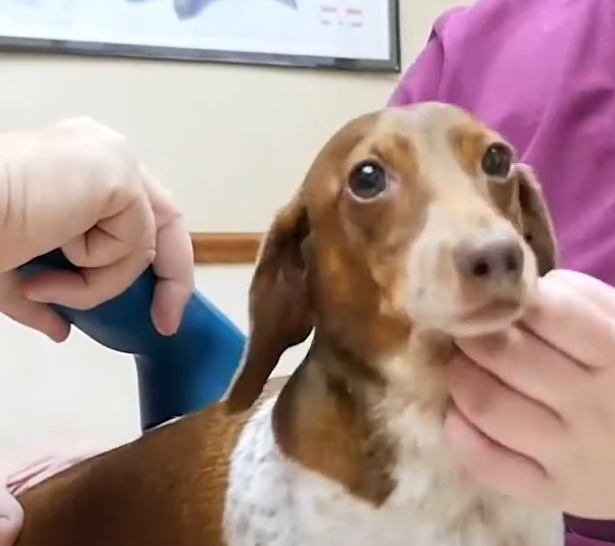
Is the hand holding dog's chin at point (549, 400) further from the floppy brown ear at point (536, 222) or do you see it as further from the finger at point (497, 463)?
the floppy brown ear at point (536, 222)

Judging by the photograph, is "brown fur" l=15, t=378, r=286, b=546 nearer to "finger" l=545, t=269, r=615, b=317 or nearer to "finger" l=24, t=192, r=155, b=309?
"finger" l=24, t=192, r=155, b=309

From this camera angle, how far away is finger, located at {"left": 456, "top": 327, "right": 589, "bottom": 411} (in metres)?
0.55

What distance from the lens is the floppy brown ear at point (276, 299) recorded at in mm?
692

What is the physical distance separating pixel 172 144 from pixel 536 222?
1002mm

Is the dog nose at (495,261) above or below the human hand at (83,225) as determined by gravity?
above

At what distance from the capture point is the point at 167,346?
845 mm

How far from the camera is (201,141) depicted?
164 centimetres

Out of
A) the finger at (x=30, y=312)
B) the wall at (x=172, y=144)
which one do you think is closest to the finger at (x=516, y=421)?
the finger at (x=30, y=312)

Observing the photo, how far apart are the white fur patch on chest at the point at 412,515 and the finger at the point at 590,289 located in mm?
126

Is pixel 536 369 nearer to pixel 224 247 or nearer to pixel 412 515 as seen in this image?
pixel 412 515

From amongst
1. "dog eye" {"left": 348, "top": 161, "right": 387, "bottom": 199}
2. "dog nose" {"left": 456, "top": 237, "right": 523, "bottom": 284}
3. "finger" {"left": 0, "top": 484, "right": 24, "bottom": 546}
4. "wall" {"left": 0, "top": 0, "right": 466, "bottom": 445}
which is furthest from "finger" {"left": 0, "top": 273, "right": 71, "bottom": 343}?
"wall" {"left": 0, "top": 0, "right": 466, "bottom": 445}

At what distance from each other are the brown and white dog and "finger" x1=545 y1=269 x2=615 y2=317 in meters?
0.02

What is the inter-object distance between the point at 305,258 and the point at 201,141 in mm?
977

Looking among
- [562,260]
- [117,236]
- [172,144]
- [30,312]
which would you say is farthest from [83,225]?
[172,144]
